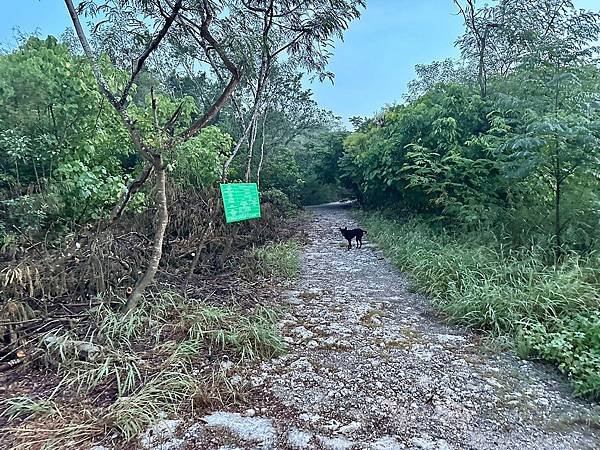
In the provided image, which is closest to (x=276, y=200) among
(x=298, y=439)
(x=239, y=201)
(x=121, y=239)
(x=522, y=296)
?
(x=239, y=201)

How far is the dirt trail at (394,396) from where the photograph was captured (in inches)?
68.9

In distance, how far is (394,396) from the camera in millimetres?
2107

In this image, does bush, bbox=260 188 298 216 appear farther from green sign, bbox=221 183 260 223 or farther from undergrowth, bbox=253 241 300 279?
green sign, bbox=221 183 260 223

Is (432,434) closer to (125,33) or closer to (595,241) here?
(595,241)

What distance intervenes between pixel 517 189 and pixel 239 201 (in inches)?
152

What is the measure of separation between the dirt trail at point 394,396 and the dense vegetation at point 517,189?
316 millimetres

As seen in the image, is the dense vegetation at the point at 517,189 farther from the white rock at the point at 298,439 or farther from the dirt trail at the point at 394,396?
the white rock at the point at 298,439

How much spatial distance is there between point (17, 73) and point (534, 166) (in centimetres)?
553

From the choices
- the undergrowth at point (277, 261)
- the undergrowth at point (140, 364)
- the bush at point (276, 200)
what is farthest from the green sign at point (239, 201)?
the bush at point (276, 200)

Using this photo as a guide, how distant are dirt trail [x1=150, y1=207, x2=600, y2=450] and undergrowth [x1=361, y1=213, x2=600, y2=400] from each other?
159 millimetres

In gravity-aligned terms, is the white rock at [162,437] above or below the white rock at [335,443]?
above

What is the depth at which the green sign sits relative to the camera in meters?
4.35

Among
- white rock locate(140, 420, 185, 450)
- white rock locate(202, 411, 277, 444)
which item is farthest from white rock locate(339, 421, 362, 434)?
white rock locate(140, 420, 185, 450)

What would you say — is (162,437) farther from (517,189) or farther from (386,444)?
(517,189)
